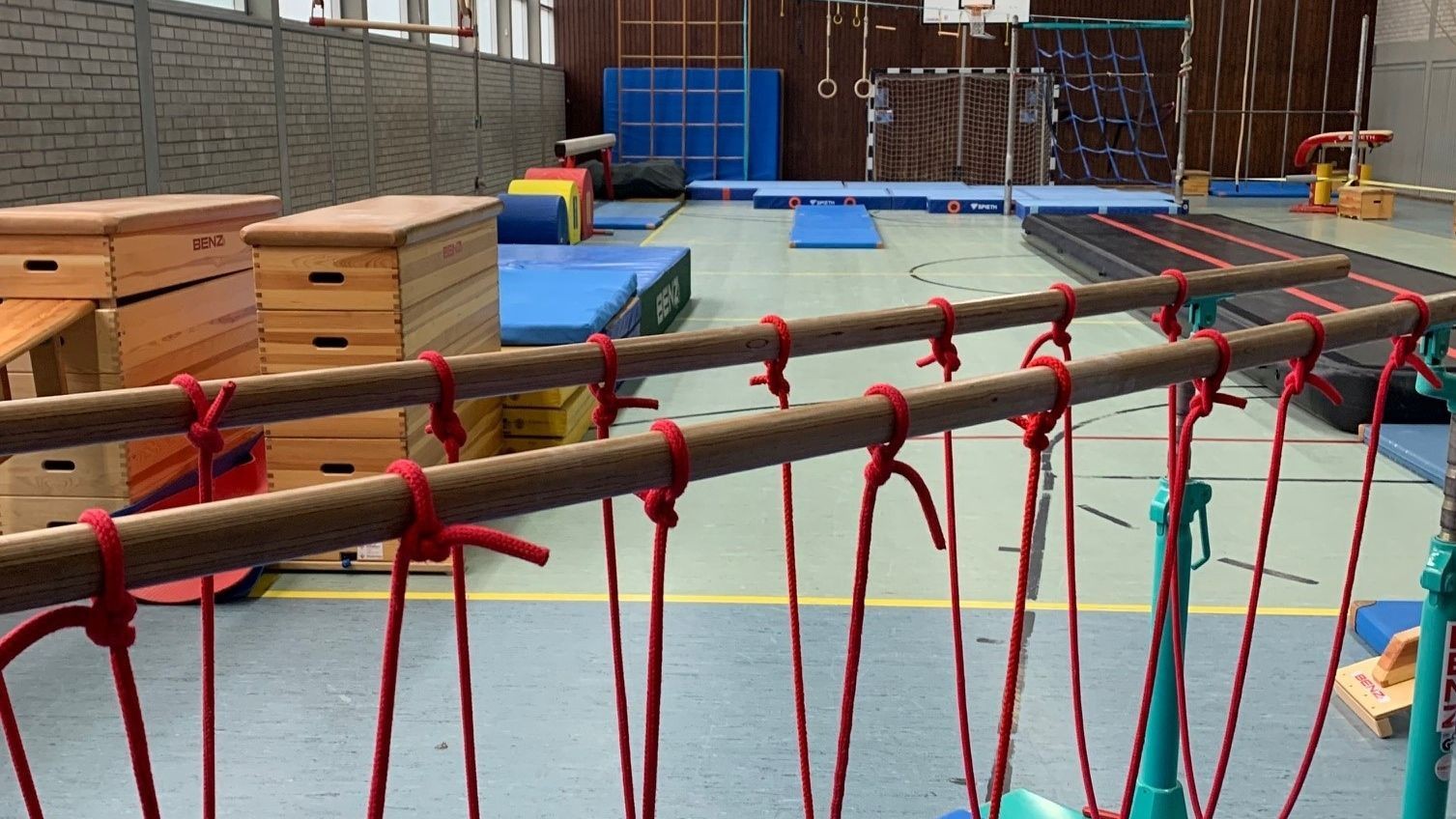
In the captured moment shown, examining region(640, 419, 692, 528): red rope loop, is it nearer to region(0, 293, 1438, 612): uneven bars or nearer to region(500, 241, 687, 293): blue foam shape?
region(0, 293, 1438, 612): uneven bars

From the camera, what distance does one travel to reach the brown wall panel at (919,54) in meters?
17.2

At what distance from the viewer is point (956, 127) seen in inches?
681

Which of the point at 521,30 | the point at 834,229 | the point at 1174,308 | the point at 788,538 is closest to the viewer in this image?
the point at 788,538

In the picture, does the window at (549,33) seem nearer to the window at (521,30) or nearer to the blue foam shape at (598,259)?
the window at (521,30)

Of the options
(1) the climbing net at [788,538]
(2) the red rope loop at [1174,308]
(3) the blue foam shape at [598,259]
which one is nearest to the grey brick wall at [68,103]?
(3) the blue foam shape at [598,259]

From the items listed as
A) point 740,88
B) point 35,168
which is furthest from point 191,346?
point 740,88

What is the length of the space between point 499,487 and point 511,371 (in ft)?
1.65

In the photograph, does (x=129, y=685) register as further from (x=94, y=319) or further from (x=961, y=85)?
(x=961, y=85)

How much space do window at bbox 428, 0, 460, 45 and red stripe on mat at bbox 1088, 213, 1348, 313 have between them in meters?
6.69

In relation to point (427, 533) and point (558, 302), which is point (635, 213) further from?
point (427, 533)

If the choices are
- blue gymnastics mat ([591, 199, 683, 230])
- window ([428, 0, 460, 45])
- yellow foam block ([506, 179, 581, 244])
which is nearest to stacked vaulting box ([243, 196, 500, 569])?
yellow foam block ([506, 179, 581, 244])

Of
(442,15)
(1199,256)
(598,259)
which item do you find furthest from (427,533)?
(442,15)

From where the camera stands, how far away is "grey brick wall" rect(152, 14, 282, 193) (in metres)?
6.90

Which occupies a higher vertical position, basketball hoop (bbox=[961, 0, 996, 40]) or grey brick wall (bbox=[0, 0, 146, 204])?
basketball hoop (bbox=[961, 0, 996, 40])
